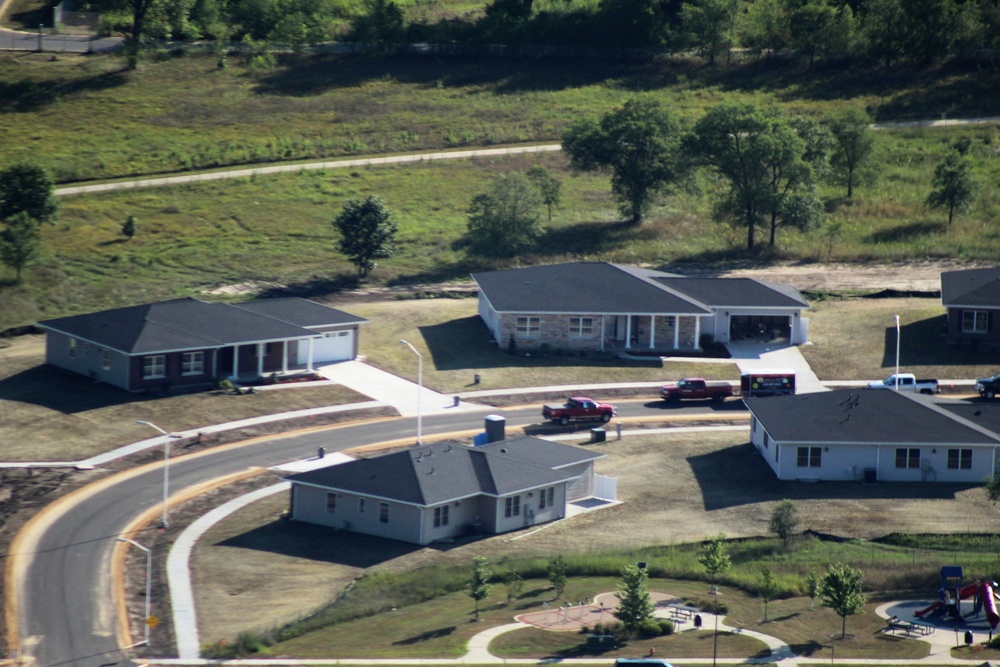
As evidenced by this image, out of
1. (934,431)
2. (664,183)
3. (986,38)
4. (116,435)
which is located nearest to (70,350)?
(116,435)

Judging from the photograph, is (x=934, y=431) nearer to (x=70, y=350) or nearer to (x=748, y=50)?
(x=70, y=350)

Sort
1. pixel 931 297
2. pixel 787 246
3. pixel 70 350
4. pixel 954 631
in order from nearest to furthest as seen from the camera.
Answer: pixel 954 631
pixel 70 350
pixel 931 297
pixel 787 246

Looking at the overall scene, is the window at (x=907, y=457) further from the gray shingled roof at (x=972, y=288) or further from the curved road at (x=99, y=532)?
the gray shingled roof at (x=972, y=288)

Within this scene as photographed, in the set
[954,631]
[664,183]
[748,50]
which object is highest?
[748,50]

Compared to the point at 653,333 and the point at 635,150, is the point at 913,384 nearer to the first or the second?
the point at 653,333

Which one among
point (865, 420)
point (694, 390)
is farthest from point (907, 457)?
point (694, 390)

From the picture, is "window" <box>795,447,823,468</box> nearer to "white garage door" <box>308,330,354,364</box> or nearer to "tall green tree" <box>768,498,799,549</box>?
"tall green tree" <box>768,498,799,549</box>

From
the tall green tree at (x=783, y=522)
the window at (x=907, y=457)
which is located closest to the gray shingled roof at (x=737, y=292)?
the window at (x=907, y=457)
